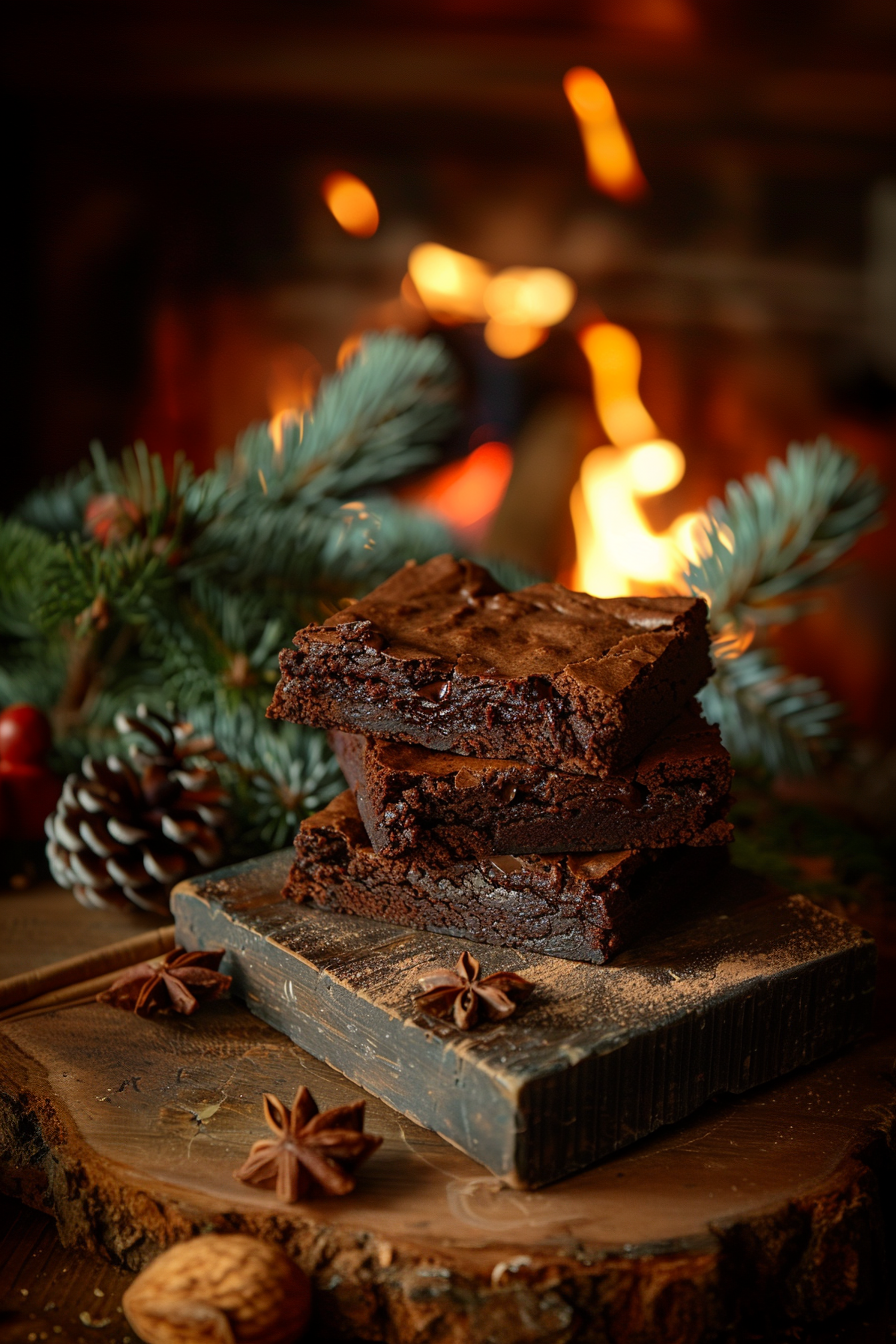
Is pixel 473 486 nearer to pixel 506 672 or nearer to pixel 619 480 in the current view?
pixel 619 480

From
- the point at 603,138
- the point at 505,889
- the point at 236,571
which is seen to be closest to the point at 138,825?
the point at 236,571

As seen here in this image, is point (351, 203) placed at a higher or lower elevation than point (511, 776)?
higher

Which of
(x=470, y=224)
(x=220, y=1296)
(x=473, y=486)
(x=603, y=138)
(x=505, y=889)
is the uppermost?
(x=603, y=138)

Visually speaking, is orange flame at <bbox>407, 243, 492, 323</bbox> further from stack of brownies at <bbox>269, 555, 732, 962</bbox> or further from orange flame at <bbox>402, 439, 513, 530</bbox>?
stack of brownies at <bbox>269, 555, 732, 962</bbox>

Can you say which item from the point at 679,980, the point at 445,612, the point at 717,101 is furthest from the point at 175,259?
the point at 679,980

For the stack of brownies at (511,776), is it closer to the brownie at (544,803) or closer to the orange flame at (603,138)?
the brownie at (544,803)

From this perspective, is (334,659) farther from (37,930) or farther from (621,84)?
(621,84)

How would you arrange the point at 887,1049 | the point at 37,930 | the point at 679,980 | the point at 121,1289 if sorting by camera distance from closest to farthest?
the point at 121,1289 < the point at 679,980 < the point at 887,1049 < the point at 37,930
